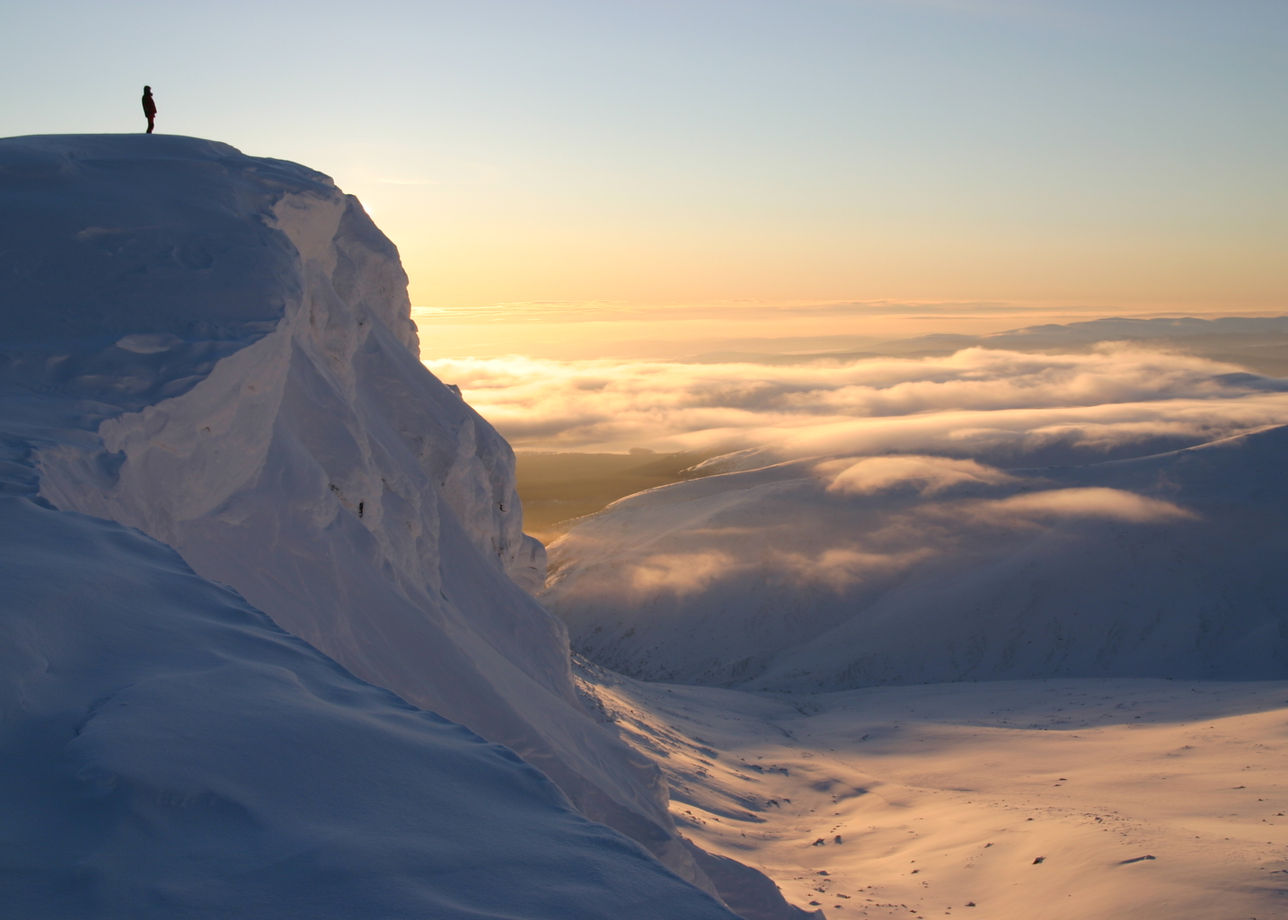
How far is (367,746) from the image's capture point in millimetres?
5207

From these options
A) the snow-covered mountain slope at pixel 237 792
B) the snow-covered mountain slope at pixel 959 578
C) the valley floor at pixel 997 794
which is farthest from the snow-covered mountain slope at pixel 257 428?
the snow-covered mountain slope at pixel 959 578

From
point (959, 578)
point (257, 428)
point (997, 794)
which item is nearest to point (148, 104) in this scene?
point (257, 428)

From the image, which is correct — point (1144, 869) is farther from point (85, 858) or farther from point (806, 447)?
point (806, 447)

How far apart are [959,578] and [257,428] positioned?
6620cm

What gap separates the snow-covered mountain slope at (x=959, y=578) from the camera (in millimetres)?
61094

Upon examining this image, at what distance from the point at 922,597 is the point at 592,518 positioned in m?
42.3

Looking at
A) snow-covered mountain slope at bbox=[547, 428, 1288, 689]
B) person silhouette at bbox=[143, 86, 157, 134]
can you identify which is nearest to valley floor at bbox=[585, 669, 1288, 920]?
snow-covered mountain slope at bbox=[547, 428, 1288, 689]

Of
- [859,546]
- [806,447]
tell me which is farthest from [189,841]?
[806,447]

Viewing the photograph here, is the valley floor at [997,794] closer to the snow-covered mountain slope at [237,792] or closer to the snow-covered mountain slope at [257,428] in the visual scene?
the snow-covered mountain slope at [257,428]

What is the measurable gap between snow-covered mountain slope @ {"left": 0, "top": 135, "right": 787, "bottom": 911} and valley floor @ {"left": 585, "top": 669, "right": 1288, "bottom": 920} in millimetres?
6855

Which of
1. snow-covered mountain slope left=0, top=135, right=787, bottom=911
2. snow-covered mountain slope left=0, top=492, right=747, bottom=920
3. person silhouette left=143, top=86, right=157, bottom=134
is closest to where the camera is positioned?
snow-covered mountain slope left=0, top=492, right=747, bottom=920

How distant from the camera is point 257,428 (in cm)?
1149

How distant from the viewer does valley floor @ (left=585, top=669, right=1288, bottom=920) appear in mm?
18750

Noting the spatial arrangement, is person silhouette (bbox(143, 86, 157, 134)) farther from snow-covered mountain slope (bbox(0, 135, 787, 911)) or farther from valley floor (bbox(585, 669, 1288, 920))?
valley floor (bbox(585, 669, 1288, 920))
